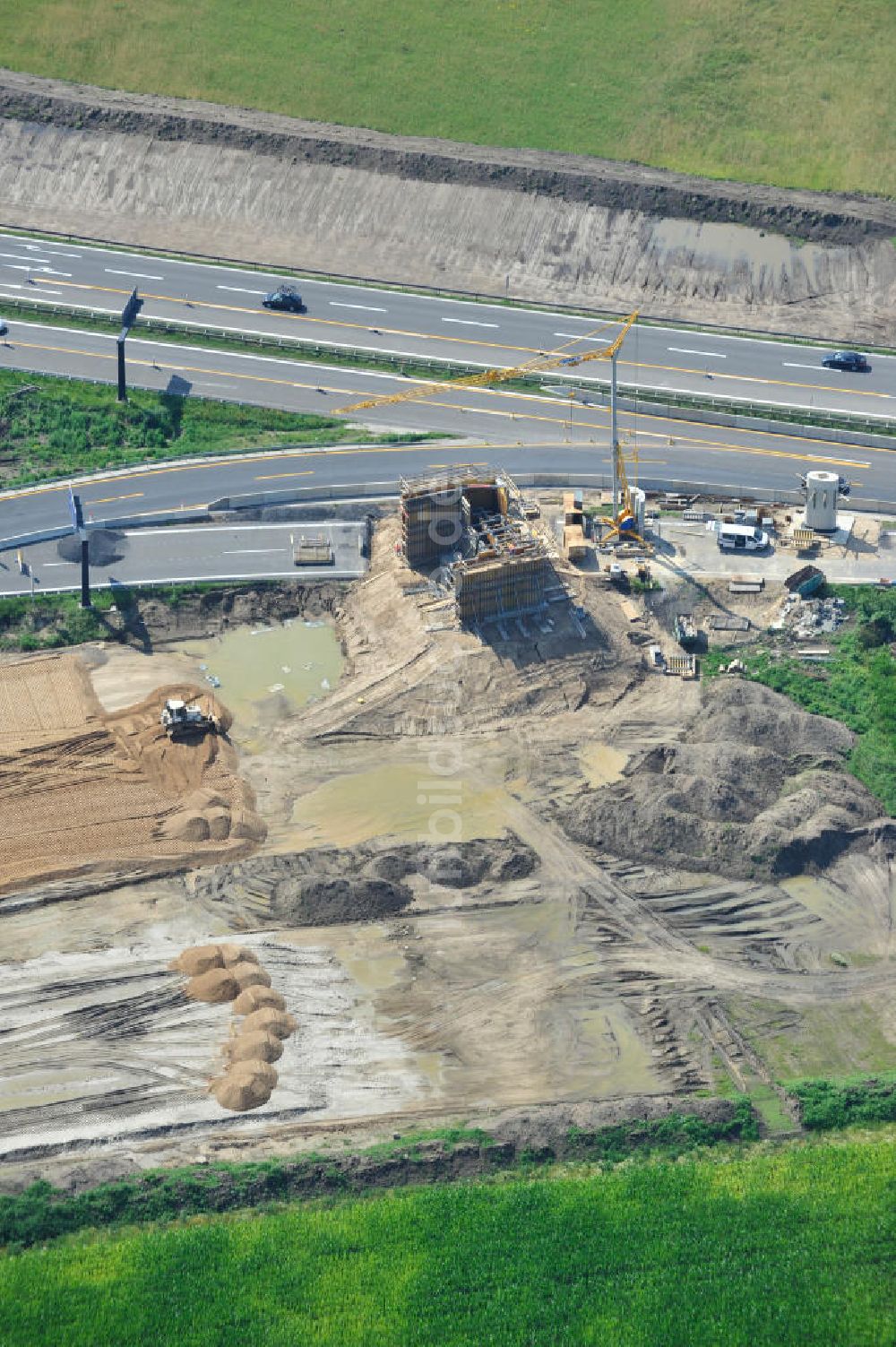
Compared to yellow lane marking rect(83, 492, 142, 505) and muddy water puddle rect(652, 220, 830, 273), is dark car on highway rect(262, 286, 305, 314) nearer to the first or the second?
yellow lane marking rect(83, 492, 142, 505)

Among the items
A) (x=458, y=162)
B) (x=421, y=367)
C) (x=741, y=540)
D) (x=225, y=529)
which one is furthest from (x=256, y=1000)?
(x=458, y=162)

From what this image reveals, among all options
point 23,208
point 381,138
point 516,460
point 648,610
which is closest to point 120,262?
point 23,208

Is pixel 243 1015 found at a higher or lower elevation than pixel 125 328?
lower

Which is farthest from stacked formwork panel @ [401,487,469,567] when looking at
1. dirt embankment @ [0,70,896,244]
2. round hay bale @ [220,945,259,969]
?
dirt embankment @ [0,70,896,244]

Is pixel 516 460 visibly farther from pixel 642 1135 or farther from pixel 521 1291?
pixel 521 1291

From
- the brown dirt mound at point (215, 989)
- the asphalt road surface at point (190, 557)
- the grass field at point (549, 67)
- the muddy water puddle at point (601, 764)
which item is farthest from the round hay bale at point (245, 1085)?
the grass field at point (549, 67)

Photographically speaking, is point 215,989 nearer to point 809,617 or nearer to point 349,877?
point 349,877
